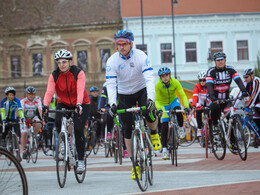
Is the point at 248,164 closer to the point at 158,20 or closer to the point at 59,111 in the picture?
the point at 59,111

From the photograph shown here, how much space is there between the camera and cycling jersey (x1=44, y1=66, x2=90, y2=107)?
891 cm

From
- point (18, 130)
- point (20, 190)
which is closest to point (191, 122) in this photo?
point (18, 130)

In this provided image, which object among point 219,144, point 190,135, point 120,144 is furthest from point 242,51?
point 219,144

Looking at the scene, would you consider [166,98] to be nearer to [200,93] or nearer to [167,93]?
[167,93]

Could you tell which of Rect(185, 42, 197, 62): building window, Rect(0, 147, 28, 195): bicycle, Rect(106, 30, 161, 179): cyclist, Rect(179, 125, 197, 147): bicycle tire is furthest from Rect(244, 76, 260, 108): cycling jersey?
Rect(185, 42, 197, 62): building window

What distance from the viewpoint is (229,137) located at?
36.8 feet

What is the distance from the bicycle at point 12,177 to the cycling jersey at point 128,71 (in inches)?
126

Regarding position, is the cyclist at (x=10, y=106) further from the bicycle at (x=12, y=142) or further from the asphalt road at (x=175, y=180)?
the asphalt road at (x=175, y=180)

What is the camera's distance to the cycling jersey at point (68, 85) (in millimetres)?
8914

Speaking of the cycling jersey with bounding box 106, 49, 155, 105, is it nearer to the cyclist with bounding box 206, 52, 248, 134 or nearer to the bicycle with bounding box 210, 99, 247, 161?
the bicycle with bounding box 210, 99, 247, 161

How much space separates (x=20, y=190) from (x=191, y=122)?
57.5 ft

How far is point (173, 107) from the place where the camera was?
40.8 feet

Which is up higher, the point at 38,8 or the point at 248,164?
the point at 38,8

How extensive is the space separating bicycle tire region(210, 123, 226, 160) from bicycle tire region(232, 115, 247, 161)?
40 cm
